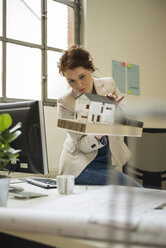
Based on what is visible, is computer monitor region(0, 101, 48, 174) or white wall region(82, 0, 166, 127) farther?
white wall region(82, 0, 166, 127)

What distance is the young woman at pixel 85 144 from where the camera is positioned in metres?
1.60

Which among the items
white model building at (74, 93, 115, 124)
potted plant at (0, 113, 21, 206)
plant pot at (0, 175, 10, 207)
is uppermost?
white model building at (74, 93, 115, 124)

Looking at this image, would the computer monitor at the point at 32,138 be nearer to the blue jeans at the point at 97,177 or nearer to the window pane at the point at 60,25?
the blue jeans at the point at 97,177

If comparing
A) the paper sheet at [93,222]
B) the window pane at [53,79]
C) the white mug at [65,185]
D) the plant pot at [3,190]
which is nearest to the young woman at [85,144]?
the white mug at [65,185]

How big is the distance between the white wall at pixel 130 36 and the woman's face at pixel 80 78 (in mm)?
1139

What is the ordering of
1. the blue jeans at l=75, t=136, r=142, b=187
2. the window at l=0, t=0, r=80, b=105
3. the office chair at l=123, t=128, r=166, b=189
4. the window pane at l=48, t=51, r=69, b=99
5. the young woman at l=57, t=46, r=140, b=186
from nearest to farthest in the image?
the blue jeans at l=75, t=136, r=142, b=187, the young woman at l=57, t=46, r=140, b=186, the office chair at l=123, t=128, r=166, b=189, the window at l=0, t=0, r=80, b=105, the window pane at l=48, t=51, r=69, b=99

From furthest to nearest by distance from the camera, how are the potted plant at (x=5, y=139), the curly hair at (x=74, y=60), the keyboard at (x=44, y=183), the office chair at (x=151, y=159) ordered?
the office chair at (x=151, y=159), the curly hair at (x=74, y=60), the keyboard at (x=44, y=183), the potted plant at (x=5, y=139)

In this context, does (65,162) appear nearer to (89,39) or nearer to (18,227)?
(18,227)

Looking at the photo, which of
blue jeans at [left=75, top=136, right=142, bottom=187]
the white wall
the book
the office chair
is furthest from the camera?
the white wall

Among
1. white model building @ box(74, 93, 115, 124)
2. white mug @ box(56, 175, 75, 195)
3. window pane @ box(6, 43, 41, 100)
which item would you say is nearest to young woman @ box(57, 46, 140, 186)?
white mug @ box(56, 175, 75, 195)

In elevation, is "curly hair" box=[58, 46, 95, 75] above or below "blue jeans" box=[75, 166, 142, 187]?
above

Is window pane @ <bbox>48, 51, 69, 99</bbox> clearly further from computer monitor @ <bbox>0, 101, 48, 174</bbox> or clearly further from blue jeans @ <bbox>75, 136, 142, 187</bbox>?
computer monitor @ <bbox>0, 101, 48, 174</bbox>

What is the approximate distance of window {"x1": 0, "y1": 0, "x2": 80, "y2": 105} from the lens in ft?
8.46

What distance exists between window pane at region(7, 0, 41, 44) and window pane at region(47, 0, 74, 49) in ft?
0.44
